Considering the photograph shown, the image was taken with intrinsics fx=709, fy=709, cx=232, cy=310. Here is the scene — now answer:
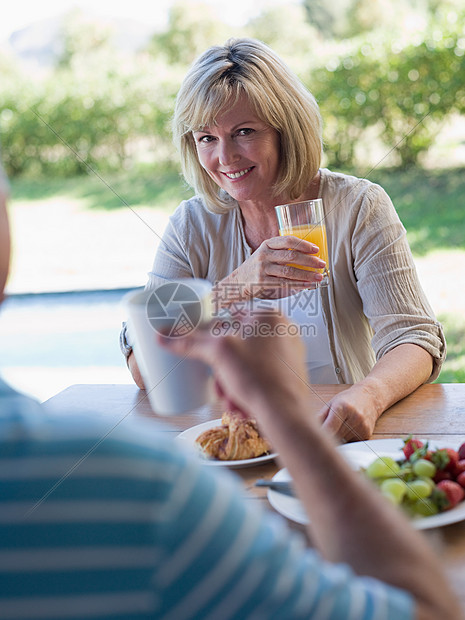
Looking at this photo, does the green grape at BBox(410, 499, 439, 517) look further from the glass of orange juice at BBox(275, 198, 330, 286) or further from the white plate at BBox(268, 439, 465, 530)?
the glass of orange juice at BBox(275, 198, 330, 286)

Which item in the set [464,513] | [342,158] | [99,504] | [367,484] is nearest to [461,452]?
[464,513]

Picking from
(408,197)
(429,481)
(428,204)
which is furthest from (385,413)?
(408,197)

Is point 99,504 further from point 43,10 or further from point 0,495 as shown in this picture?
point 43,10

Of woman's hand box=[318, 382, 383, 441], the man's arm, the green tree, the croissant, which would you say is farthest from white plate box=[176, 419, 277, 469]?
the green tree

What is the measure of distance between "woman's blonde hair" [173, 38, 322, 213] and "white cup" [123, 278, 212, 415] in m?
1.01

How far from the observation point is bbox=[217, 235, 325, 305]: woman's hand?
1.35m

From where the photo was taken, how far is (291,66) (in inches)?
237

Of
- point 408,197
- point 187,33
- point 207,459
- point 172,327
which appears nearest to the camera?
point 172,327

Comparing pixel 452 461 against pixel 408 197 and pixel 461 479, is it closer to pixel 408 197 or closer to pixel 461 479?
pixel 461 479

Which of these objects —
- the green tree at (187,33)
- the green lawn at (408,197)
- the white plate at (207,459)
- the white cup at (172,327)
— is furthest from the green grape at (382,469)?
the green tree at (187,33)

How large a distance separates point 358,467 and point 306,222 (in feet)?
2.26

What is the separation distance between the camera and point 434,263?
14.9ft

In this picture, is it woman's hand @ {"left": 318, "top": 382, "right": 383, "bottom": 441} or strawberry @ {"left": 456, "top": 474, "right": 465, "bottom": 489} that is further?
woman's hand @ {"left": 318, "top": 382, "right": 383, "bottom": 441}

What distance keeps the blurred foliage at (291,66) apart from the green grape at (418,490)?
350 centimetres
